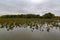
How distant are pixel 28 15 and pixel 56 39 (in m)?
46.7

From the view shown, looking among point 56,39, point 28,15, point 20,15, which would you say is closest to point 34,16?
point 28,15

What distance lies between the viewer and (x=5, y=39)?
6676 mm

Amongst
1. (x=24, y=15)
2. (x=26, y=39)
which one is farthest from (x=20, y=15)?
(x=26, y=39)

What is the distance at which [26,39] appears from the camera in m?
6.87

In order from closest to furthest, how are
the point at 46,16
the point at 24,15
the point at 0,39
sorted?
the point at 0,39, the point at 46,16, the point at 24,15

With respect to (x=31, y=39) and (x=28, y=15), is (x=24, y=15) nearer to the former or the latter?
(x=28, y=15)

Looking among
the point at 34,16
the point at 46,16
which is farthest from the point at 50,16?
the point at 34,16

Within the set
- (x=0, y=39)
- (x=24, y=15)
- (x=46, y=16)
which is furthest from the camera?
(x=24, y=15)

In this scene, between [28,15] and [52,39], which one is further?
[28,15]

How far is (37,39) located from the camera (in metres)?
6.82

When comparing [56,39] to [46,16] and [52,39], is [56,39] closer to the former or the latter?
[52,39]

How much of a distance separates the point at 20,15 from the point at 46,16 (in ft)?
42.6

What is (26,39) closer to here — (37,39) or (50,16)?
(37,39)

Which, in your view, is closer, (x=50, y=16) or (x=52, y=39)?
(x=52, y=39)
